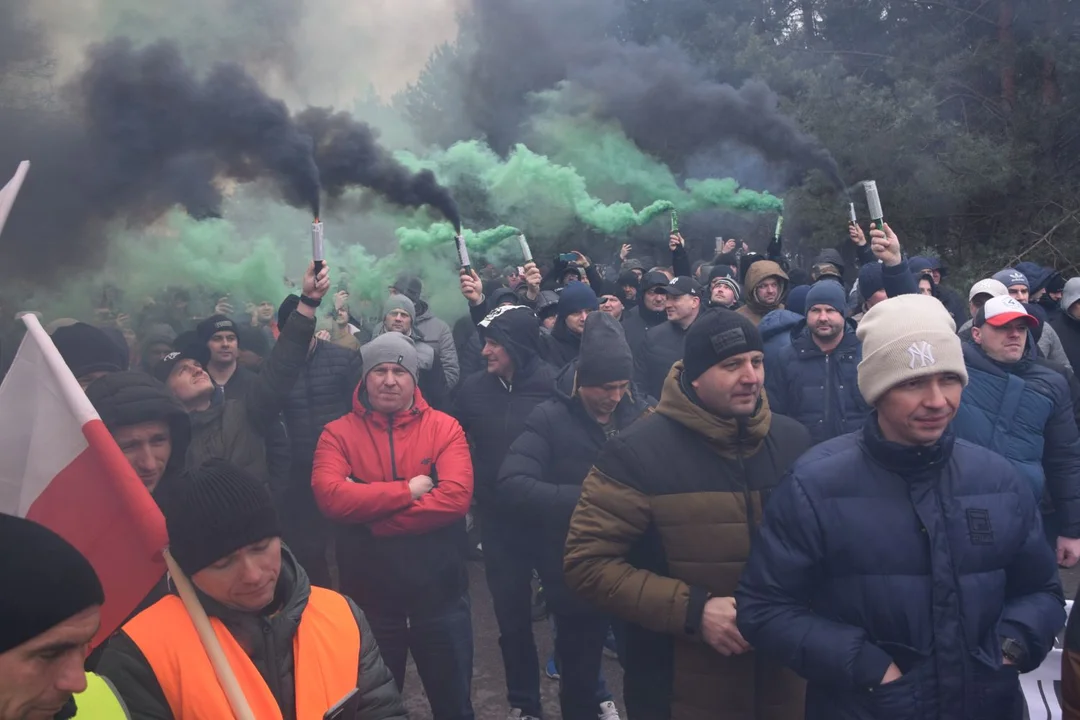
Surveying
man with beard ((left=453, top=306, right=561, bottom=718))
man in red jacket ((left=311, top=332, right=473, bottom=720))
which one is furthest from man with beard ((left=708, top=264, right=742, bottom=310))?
man in red jacket ((left=311, top=332, right=473, bottom=720))

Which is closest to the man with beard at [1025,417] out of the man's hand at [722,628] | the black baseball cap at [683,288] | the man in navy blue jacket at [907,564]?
the man in navy blue jacket at [907,564]

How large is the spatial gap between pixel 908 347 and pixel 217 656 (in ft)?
6.53

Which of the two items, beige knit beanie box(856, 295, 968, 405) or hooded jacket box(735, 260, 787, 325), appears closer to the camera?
beige knit beanie box(856, 295, 968, 405)

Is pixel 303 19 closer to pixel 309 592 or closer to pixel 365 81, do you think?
pixel 365 81

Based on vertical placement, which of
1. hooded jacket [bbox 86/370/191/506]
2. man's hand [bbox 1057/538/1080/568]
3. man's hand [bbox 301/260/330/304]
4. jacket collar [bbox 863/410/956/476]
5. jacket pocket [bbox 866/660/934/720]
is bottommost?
man's hand [bbox 1057/538/1080/568]

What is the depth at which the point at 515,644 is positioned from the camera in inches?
185

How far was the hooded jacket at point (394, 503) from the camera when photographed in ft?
13.3

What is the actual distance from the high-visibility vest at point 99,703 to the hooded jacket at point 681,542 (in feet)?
4.97

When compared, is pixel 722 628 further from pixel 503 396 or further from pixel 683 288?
pixel 683 288

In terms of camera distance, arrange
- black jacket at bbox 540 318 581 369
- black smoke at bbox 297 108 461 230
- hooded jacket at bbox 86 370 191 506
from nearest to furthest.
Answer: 1. hooded jacket at bbox 86 370 191 506
2. black jacket at bbox 540 318 581 369
3. black smoke at bbox 297 108 461 230

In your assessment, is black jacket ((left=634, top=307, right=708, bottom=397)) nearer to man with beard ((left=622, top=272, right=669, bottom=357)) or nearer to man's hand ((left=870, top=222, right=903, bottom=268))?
man with beard ((left=622, top=272, right=669, bottom=357))

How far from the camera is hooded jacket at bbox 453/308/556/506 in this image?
5.06 metres

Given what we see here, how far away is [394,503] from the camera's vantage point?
4.00 meters

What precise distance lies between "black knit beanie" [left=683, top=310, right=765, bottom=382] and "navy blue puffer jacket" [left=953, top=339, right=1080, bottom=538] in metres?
1.81
